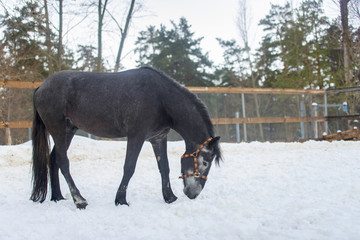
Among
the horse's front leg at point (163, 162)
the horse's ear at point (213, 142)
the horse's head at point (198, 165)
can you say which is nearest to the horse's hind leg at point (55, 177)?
the horse's front leg at point (163, 162)

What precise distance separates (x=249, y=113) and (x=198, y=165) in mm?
7471

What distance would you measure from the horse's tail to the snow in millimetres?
162

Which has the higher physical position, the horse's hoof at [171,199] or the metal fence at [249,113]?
the metal fence at [249,113]

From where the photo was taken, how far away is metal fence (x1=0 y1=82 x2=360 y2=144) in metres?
8.38

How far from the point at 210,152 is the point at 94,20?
9.04 meters

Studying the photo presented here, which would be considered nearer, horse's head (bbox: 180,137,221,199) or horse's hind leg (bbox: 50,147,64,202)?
horse's head (bbox: 180,137,221,199)

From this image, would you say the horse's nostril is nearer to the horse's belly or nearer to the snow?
the snow

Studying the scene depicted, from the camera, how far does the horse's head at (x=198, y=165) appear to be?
10.5ft

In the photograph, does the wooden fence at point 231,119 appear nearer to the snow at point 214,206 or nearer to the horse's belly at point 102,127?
the snow at point 214,206

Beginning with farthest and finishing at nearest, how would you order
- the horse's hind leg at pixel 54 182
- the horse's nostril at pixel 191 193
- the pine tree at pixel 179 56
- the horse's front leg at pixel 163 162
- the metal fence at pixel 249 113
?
the pine tree at pixel 179 56
the metal fence at pixel 249 113
the horse's hind leg at pixel 54 182
the horse's front leg at pixel 163 162
the horse's nostril at pixel 191 193

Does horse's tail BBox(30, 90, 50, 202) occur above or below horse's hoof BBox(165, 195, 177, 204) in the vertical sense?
above

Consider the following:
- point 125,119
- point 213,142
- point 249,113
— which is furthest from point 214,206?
point 249,113

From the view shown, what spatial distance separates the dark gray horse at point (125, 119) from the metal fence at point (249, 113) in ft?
14.8

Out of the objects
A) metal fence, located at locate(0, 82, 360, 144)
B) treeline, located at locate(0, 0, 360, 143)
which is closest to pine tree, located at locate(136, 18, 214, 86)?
treeline, located at locate(0, 0, 360, 143)
